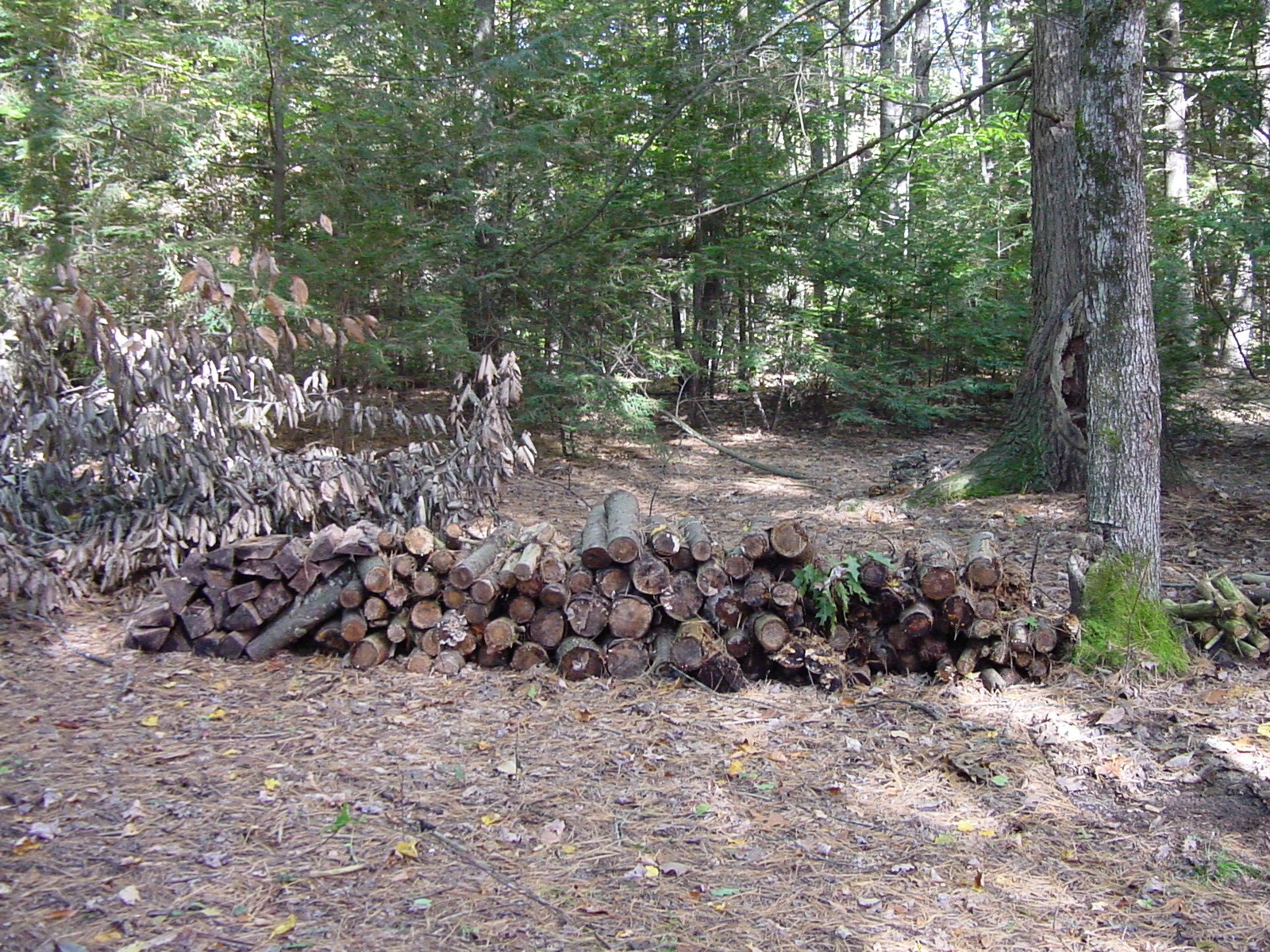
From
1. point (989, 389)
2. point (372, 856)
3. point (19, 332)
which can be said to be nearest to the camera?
point (372, 856)

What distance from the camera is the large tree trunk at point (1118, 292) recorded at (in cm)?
446

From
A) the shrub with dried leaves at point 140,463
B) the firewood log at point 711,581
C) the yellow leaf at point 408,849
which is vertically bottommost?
the yellow leaf at point 408,849

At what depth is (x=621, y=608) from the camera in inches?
191

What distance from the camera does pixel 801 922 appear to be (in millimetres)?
2895

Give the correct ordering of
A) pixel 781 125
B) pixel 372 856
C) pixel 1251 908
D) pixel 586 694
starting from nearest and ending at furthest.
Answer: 1. pixel 1251 908
2. pixel 372 856
3. pixel 586 694
4. pixel 781 125

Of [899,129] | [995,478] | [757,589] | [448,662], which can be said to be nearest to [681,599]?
[757,589]

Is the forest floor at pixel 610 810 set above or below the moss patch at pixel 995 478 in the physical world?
below

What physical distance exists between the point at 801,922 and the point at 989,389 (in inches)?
470

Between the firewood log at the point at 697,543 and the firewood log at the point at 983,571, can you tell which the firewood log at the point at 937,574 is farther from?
the firewood log at the point at 697,543

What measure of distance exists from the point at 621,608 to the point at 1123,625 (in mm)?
2685

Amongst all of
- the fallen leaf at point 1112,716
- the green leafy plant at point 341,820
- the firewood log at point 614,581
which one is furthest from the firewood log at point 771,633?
the green leafy plant at point 341,820

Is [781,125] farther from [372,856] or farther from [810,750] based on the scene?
[372,856]

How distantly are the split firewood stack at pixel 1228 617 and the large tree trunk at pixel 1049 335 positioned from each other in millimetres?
2151

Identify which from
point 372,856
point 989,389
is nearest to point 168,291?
point 372,856
